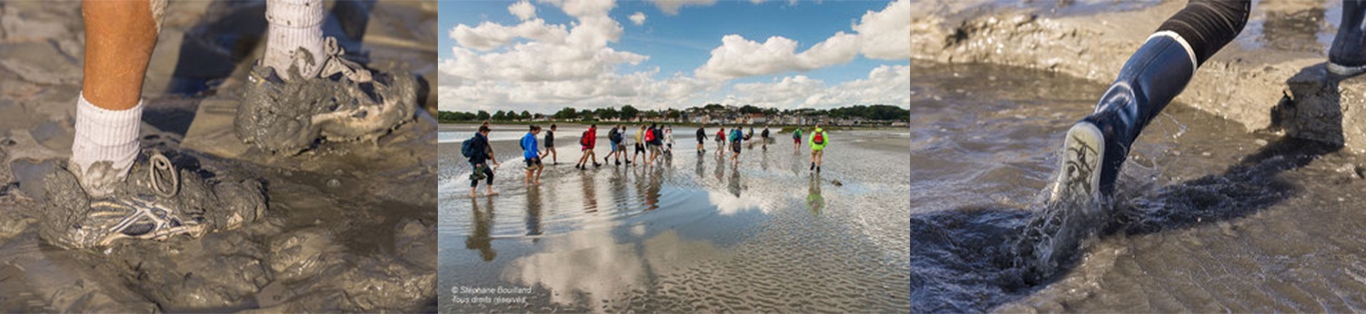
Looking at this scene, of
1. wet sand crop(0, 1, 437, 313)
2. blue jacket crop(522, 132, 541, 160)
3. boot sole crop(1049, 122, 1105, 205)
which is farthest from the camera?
blue jacket crop(522, 132, 541, 160)

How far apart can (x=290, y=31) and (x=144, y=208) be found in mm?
2107

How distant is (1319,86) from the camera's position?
514cm

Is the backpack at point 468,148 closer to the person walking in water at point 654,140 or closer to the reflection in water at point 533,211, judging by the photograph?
the reflection in water at point 533,211

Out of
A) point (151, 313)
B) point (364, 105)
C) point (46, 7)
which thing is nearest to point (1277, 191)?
point (151, 313)

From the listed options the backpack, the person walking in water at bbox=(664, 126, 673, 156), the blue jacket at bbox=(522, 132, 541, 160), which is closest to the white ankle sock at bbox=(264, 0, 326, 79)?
the backpack

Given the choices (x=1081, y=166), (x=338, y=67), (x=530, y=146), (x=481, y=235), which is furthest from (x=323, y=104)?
(x=1081, y=166)

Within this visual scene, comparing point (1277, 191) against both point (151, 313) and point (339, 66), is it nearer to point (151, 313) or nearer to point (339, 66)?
point (151, 313)

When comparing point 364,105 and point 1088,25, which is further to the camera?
point 1088,25

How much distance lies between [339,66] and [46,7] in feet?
17.8

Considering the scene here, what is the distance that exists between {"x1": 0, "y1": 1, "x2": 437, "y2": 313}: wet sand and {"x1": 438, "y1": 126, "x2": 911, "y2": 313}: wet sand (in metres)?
0.40

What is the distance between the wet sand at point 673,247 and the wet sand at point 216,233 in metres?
0.40

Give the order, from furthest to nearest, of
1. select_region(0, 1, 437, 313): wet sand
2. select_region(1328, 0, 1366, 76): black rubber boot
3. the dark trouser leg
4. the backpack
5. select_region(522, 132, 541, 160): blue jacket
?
select_region(522, 132, 541, 160): blue jacket
the backpack
select_region(1328, 0, 1366, 76): black rubber boot
select_region(0, 1, 437, 313): wet sand
the dark trouser leg

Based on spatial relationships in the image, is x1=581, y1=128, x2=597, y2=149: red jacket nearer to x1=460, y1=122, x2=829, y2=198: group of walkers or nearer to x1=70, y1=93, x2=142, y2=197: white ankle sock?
x1=460, y1=122, x2=829, y2=198: group of walkers

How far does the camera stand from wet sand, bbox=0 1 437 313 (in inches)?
131
